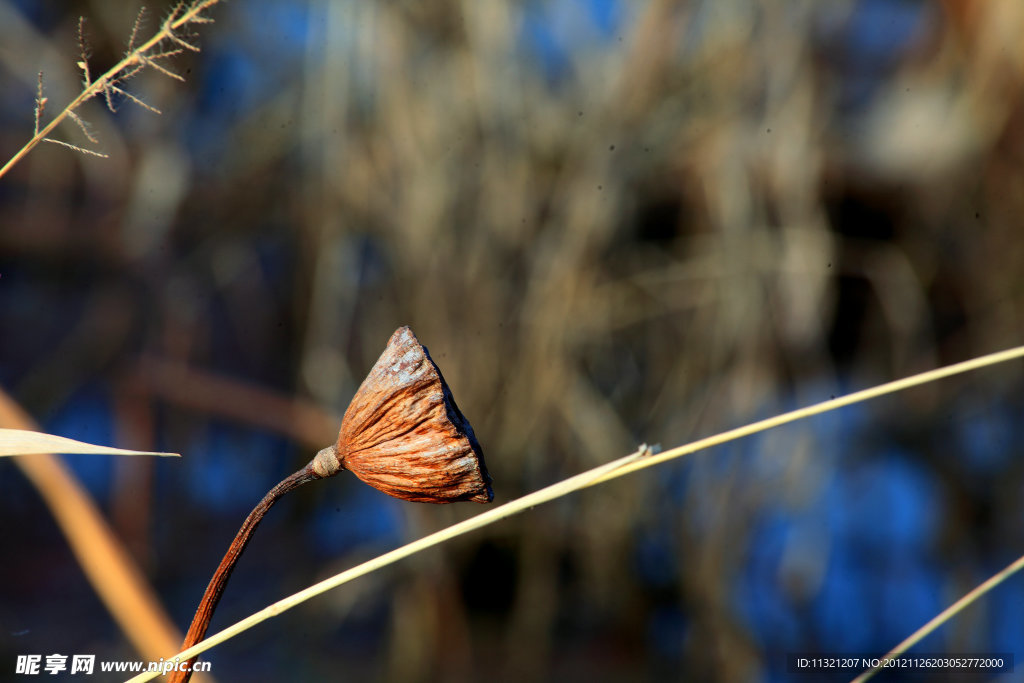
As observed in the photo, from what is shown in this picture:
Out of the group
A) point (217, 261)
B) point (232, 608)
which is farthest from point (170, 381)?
point (232, 608)

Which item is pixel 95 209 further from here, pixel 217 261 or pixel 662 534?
pixel 662 534

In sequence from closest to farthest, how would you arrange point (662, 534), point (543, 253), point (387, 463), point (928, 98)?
1. point (387, 463)
2. point (543, 253)
3. point (662, 534)
4. point (928, 98)

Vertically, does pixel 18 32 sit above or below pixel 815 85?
above

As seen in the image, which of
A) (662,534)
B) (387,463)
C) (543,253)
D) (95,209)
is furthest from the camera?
(95,209)

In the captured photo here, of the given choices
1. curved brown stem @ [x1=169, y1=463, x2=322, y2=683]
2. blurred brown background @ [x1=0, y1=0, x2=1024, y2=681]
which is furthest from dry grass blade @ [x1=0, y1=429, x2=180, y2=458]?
blurred brown background @ [x1=0, y1=0, x2=1024, y2=681]

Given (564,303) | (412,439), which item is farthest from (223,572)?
(564,303)

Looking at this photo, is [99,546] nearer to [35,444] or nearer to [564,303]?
[35,444]

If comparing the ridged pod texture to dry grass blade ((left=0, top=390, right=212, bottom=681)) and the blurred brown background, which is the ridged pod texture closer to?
dry grass blade ((left=0, top=390, right=212, bottom=681))
